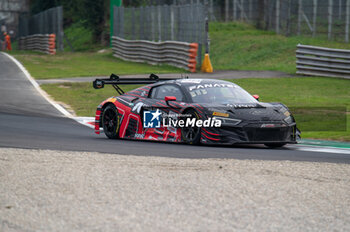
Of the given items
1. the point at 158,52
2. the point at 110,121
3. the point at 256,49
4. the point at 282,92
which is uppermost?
the point at 256,49

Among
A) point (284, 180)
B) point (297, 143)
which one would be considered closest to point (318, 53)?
point (297, 143)

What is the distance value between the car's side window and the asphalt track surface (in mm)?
898

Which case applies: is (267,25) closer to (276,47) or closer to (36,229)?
(276,47)

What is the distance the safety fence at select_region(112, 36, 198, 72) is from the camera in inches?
1174

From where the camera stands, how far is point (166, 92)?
1227 cm

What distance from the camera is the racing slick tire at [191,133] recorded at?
36.5 feet

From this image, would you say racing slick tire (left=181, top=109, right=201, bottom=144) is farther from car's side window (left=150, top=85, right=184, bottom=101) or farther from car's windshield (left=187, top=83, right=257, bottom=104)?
car's side window (left=150, top=85, right=184, bottom=101)

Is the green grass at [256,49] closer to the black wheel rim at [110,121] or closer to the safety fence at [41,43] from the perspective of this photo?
the safety fence at [41,43]

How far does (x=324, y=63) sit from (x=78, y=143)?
15.7 meters

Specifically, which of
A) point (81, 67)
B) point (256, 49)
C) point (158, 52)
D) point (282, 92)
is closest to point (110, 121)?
point (282, 92)

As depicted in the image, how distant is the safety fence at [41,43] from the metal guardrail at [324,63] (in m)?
24.8

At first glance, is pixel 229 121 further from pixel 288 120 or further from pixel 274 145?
pixel 274 145

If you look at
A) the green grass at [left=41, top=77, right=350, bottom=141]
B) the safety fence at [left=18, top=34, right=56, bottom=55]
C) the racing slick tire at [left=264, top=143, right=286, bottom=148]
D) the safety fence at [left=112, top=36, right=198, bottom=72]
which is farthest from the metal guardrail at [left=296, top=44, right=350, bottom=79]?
the safety fence at [left=18, top=34, right=56, bottom=55]

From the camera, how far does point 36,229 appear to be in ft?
18.4
